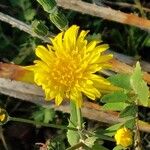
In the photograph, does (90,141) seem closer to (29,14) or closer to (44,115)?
(44,115)

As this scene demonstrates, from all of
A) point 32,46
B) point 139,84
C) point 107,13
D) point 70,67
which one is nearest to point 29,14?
point 32,46

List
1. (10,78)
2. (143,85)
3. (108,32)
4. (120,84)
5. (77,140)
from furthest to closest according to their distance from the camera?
1. (108,32)
2. (10,78)
3. (77,140)
4. (120,84)
5. (143,85)

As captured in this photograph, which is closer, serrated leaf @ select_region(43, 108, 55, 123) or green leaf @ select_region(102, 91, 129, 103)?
green leaf @ select_region(102, 91, 129, 103)

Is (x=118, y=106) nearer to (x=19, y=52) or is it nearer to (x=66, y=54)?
(x=66, y=54)

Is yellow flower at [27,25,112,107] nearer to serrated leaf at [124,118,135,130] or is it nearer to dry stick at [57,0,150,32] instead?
serrated leaf at [124,118,135,130]

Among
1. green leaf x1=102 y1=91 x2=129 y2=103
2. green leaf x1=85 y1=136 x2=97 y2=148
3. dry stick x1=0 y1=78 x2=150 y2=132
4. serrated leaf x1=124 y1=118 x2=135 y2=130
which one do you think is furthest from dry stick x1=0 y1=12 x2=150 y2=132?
green leaf x1=102 y1=91 x2=129 y2=103

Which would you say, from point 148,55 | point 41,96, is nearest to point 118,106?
point 41,96
